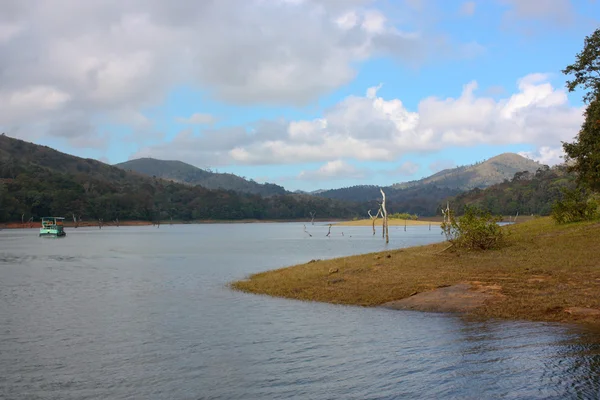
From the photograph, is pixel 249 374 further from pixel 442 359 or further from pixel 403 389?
pixel 442 359

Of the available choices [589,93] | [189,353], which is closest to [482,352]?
→ [189,353]

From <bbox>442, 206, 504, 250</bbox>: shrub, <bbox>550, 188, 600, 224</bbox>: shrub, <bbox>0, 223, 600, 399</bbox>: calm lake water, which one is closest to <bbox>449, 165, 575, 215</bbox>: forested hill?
<bbox>550, 188, 600, 224</bbox>: shrub

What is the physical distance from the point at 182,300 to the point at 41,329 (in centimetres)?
714

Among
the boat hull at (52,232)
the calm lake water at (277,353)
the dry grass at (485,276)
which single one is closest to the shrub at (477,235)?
the dry grass at (485,276)

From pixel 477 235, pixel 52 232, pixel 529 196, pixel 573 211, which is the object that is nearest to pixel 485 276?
pixel 477 235

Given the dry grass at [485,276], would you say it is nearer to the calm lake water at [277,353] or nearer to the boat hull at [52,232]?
the calm lake water at [277,353]

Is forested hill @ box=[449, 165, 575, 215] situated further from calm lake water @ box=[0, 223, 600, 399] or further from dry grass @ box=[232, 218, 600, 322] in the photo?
calm lake water @ box=[0, 223, 600, 399]

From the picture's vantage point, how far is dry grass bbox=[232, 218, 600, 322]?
1847 cm

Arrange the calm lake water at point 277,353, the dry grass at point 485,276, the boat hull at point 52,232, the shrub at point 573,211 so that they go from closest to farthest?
the calm lake water at point 277,353, the dry grass at point 485,276, the shrub at point 573,211, the boat hull at point 52,232

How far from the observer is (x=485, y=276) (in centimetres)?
2262

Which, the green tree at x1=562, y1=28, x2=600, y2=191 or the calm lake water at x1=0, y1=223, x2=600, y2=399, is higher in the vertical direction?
the green tree at x1=562, y1=28, x2=600, y2=191

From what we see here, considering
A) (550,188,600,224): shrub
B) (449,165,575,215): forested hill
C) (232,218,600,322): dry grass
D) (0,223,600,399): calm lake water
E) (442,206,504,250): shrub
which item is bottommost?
(0,223,600,399): calm lake water

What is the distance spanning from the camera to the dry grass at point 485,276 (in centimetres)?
1847

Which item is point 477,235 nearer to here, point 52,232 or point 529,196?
point 52,232
